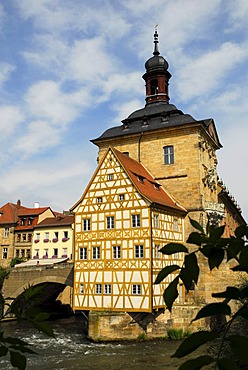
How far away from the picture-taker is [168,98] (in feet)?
102

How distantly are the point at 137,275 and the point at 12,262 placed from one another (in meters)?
19.8

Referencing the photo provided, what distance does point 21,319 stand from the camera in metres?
1.47

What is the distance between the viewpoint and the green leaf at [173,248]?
1.25 m

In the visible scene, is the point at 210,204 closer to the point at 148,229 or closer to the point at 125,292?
the point at 148,229

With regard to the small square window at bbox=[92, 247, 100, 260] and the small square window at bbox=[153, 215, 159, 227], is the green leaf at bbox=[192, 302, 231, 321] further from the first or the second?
the small square window at bbox=[92, 247, 100, 260]

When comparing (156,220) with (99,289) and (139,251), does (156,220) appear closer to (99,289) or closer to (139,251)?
(139,251)

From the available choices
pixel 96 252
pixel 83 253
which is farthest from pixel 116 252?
pixel 83 253

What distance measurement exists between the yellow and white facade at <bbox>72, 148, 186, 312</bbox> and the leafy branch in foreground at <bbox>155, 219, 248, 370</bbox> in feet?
59.1

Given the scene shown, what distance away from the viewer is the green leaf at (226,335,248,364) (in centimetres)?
99

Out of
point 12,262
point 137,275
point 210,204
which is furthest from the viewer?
point 12,262

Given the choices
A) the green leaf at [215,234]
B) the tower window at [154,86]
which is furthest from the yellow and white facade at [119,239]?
the green leaf at [215,234]

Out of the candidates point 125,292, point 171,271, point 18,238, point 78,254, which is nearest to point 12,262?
point 18,238

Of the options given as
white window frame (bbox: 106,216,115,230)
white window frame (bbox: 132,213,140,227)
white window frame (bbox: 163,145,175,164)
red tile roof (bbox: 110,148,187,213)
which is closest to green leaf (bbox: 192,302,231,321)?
red tile roof (bbox: 110,148,187,213)

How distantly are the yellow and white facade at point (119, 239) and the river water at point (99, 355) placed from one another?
1722mm
